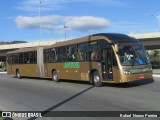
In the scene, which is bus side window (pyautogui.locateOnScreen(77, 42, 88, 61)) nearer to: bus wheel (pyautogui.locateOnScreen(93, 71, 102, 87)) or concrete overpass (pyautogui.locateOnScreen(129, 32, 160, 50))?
bus wheel (pyautogui.locateOnScreen(93, 71, 102, 87))

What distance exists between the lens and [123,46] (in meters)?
18.2

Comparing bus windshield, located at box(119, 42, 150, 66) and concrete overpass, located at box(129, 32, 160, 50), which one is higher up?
concrete overpass, located at box(129, 32, 160, 50)

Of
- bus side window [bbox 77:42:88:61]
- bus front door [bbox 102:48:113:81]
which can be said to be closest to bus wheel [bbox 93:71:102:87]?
bus front door [bbox 102:48:113:81]

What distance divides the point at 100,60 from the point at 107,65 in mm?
729

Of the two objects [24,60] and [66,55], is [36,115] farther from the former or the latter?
[24,60]

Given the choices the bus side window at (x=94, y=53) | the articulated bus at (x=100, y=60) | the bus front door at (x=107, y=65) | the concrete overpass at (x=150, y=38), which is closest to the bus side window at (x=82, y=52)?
the articulated bus at (x=100, y=60)

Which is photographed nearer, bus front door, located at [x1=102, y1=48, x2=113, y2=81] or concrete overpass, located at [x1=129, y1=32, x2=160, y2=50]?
Answer: bus front door, located at [x1=102, y1=48, x2=113, y2=81]

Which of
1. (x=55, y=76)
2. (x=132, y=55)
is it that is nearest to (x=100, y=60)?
(x=132, y=55)

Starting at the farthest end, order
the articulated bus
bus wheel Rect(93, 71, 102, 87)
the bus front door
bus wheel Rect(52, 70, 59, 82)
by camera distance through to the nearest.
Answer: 1. bus wheel Rect(52, 70, 59, 82)
2. bus wheel Rect(93, 71, 102, 87)
3. the bus front door
4. the articulated bus

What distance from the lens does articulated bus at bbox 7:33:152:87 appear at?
58.5 ft

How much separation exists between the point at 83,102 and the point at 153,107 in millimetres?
3082

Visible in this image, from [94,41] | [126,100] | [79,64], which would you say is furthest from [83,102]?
[79,64]

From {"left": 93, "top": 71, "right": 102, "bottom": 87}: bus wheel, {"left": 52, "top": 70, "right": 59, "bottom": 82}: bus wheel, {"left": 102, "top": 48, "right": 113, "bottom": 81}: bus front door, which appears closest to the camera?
{"left": 102, "top": 48, "right": 113, "bottom": 81}: bus front door

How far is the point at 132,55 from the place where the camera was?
18.1 metres
